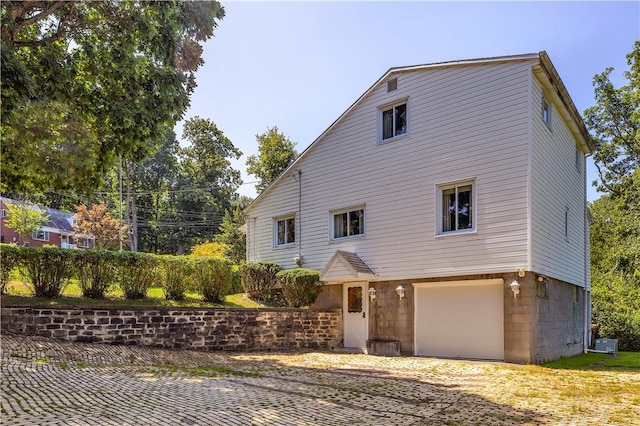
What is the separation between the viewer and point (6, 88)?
810cm

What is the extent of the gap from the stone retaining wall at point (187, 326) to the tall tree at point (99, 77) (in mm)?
3420

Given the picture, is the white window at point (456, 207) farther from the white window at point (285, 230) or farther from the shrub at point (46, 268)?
the shrub at point (46, 268)

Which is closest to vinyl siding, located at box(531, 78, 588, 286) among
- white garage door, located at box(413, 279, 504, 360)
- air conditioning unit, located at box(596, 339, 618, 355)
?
white garage door, located at box(413, 279, 504, 360)

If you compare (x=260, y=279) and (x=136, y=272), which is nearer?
(x=136, y=272)

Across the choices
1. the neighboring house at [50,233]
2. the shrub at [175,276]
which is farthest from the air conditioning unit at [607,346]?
the neighboring house at [50,233]

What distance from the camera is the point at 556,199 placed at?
44.9ft

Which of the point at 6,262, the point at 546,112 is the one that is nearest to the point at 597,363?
the point at 546,112

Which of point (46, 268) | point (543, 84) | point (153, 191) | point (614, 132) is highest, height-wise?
point (614, 132)

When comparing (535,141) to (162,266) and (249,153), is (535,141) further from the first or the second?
(249,153)

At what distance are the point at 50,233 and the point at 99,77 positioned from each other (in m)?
38.6

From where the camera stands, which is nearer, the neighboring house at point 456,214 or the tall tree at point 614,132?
the neighboring house at point 456,214

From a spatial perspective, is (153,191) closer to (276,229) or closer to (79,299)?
(276,229)

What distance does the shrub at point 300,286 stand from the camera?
15.7 meters

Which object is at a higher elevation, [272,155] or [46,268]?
[272,155]
